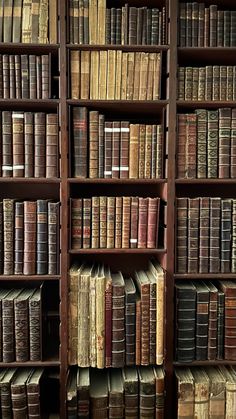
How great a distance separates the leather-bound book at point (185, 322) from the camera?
1579mm

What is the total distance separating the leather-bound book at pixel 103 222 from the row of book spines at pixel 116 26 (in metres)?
0.71

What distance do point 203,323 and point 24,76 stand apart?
54.7 inches

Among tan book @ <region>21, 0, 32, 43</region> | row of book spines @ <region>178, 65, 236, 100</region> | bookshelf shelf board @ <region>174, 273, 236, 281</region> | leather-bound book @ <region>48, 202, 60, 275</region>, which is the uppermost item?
tan book @ <region>21, 0, 32, 43</region>

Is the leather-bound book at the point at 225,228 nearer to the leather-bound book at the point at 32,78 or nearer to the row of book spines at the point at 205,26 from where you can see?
the row of book spines at the point at 205,26

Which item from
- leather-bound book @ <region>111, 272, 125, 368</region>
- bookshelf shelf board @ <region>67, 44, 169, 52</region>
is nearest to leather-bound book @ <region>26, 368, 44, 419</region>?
leather-bound book @ <region>111, 272, 125, 368</region>

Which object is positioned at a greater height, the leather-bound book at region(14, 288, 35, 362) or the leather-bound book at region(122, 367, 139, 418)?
the leather-bound book at region(14, 288, 35, 362)

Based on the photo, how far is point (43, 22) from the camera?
1.50m

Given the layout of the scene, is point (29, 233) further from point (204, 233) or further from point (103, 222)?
point (204, 233)

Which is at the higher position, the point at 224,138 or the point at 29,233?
the point at 224,138

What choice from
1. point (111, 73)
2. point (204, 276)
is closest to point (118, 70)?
point (111, 73)

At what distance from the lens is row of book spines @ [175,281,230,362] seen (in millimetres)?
1581

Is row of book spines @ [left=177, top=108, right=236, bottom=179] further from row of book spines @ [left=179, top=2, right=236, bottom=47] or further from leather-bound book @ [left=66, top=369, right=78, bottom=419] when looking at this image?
leather-bound book @ [left=66, top=369, right=78, bottom=419]

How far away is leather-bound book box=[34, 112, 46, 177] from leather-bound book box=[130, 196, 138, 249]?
44 cm

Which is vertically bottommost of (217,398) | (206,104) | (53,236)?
(217,398)
